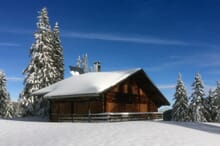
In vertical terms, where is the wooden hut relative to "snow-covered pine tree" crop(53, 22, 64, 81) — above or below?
below

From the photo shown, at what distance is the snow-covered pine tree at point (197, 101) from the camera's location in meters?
54.4

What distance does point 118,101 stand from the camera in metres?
34.2

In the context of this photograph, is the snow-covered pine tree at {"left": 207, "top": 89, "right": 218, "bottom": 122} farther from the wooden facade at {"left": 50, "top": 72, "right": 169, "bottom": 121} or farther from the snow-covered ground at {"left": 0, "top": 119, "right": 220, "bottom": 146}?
the snow-covered ground at {"left": 0, "top": 119, "right": 220, "bottom": 146}

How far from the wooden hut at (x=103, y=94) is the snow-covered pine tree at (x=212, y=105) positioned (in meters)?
21.8

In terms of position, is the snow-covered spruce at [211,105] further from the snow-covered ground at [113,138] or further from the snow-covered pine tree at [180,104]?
the snow-covered ground at [113,138]

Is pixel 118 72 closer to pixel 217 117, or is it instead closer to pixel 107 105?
pixel 107 105

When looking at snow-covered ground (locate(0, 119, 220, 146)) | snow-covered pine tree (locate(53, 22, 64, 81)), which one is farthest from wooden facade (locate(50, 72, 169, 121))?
snow-covered pine tree (locate(53, 22, 64, 81))

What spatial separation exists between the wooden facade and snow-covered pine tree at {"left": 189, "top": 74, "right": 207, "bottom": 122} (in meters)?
16.5

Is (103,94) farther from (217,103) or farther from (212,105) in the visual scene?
(217,103)

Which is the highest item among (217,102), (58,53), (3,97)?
(58,53)

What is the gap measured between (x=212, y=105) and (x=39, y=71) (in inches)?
1270

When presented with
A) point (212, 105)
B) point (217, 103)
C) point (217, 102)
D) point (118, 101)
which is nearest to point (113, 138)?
point (118, 101)

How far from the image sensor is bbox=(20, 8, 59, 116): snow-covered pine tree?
44.7m

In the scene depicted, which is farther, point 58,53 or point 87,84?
point 58,53
